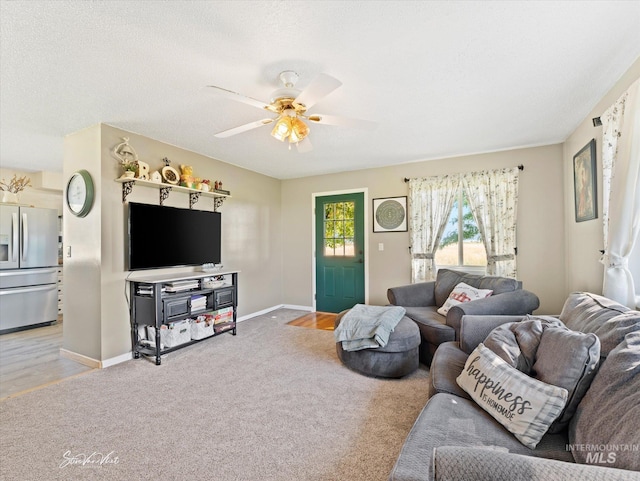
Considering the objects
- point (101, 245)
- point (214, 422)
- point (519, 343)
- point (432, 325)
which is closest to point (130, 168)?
point (101, 245)

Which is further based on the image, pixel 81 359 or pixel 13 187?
pixel 13 187

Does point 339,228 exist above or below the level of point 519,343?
above

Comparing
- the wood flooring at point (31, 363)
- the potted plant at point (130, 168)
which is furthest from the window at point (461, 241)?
the wood flooring at point (31, 363)

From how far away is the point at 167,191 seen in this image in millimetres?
3625

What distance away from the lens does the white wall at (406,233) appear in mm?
3807

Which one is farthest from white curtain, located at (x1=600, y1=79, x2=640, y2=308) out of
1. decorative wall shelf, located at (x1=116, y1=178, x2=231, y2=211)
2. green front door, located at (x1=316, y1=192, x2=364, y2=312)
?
decorative wall shelf, located at (x1=116, y1=178, x2=231, y2=211)

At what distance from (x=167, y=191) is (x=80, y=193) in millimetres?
828

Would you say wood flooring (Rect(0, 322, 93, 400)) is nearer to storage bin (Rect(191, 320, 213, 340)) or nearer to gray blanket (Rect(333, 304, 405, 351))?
storage bin (Rect(191, 320, 213, 340))

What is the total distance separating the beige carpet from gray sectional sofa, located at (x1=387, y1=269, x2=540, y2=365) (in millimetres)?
387

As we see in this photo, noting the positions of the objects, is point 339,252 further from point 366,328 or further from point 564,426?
point 564,426

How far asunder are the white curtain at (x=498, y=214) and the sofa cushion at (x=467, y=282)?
654mm

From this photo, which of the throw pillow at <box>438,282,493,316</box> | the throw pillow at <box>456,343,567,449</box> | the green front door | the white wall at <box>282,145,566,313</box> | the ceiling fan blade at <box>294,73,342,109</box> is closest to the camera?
the throw pillow at <box>456,343,567,449</box>

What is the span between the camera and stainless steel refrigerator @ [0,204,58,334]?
4305 mm

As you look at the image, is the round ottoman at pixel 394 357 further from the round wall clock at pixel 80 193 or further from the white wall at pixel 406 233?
the round wall clock at pixel 80 193
